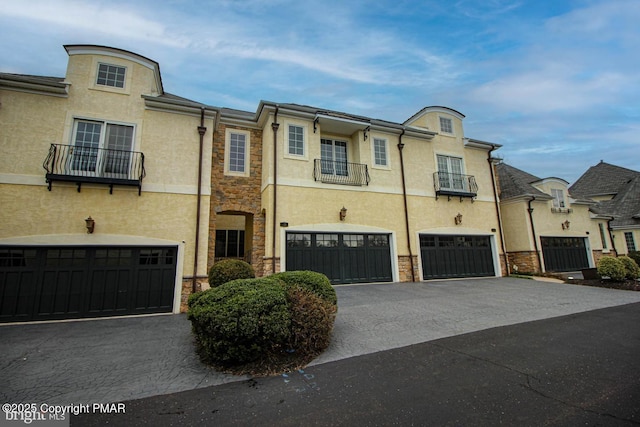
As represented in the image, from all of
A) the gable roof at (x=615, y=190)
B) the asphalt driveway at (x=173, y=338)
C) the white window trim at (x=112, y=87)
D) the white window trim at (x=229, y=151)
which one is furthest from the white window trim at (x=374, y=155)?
the gable roof at (x=615, y=190)

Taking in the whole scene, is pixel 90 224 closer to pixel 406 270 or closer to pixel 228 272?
pixel 228 272

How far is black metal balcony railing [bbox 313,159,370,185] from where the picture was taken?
38.4ft

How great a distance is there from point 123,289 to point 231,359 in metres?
6.11

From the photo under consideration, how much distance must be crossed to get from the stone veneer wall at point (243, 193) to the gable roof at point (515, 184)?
14.4 meters

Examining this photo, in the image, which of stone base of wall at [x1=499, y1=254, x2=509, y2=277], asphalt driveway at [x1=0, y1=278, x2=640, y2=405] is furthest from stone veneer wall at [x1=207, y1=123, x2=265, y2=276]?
stone base of wall at [x1=499, y1=254, x2=509, y2=277]

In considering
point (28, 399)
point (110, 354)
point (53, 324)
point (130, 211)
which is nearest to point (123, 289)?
point (53, 324)

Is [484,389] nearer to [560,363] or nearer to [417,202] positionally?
[560,363]

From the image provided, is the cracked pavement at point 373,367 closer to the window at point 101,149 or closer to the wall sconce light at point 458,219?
the window at point 101,149

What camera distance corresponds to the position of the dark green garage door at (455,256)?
12.9 metres

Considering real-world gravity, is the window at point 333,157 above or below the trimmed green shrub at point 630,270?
above

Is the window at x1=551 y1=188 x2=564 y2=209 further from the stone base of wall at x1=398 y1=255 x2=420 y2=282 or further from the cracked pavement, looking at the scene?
the cracked pavement

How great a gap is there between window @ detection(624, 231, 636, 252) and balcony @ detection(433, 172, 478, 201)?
1550cm

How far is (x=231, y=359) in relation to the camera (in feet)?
14.0

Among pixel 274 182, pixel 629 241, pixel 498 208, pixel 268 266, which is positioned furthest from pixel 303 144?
pixel 629 241
